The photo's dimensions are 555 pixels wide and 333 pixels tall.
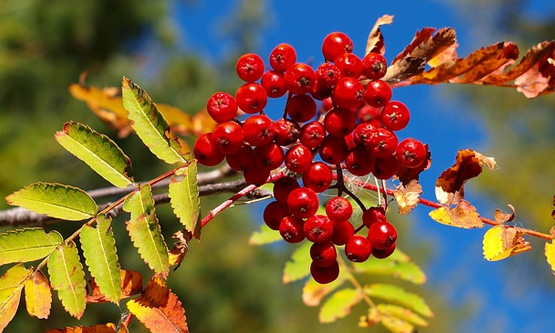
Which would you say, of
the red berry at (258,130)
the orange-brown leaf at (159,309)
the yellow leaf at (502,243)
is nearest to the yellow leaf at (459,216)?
the yellow leaf at (502,243)

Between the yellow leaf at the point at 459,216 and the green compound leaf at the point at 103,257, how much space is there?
40 cm

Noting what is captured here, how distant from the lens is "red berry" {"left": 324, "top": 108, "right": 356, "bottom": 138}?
0.78 metres

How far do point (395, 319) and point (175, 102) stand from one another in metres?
8.41

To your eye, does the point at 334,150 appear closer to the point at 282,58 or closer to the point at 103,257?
the point at 282,58

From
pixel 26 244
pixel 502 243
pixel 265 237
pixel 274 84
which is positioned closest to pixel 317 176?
pixel 274 84

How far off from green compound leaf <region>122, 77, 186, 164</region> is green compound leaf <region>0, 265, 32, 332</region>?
21 cm

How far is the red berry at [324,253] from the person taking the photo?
2.59 feet

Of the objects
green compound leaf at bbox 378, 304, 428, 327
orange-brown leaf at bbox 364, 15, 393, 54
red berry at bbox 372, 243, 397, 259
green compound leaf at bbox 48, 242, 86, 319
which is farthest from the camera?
green compound leaf at bbox 378, 304, 428, 327

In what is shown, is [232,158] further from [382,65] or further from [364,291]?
[364,291]

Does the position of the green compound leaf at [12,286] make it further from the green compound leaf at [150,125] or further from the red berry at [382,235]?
the red berry at [382,235]

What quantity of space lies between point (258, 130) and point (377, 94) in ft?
0.51

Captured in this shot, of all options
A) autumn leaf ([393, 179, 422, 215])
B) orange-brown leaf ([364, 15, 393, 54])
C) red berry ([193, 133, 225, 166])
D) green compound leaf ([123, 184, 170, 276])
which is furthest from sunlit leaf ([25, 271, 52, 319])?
orange-brown leaf ([364, 15, 393, 54])

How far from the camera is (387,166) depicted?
80 cm

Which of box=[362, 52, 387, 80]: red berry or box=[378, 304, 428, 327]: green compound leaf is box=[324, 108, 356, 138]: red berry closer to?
box=[362, 52, 387, 80]: red berry
